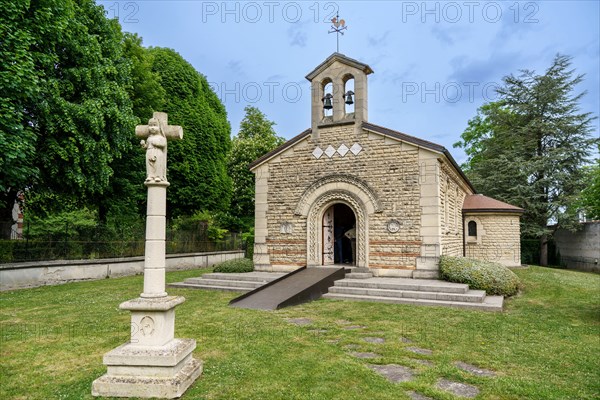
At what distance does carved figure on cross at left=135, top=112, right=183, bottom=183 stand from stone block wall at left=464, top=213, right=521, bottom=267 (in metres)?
18.3

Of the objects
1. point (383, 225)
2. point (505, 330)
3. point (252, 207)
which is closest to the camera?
point (505, 330)

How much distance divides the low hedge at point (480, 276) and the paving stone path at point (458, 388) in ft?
24.0

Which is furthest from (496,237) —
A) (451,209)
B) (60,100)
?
(60,100)

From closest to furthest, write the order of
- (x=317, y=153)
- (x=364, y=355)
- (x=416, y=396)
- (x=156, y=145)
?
(x=416, y=396) → (x=156, y=145) → (x=364, y=355) → (x=317, y=153)

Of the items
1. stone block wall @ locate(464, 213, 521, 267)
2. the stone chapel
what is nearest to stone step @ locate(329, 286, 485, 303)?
the stone chapel

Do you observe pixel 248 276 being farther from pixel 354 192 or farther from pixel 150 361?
pixel 150 361

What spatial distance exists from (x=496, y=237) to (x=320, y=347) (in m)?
16.9

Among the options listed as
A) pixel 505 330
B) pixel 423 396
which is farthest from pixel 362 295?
pixel 423 396

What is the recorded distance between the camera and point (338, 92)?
14.9 metres

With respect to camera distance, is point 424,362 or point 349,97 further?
point 349,97

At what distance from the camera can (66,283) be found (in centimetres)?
1442

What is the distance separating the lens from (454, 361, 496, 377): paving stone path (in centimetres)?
534

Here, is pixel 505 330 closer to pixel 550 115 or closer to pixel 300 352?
pixel 300 352

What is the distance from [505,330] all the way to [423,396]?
4.19 m
